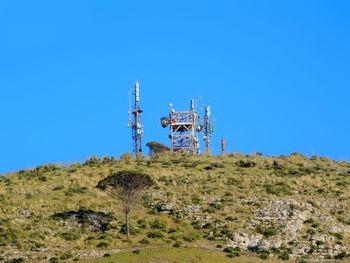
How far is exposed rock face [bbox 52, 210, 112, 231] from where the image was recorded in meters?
72.1

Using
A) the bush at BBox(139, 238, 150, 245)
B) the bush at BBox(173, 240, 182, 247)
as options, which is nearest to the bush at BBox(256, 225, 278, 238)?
the bush at BBox(173, 240, 182, 247)

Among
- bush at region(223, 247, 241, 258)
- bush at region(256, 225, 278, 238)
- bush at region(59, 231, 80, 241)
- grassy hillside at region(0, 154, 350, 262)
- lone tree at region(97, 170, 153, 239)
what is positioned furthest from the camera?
lone tree at region(97, 170, 153, 239)

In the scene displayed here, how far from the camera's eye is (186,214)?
7531 centimetres

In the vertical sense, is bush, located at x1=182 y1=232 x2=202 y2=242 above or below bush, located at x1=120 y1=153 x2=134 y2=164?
below

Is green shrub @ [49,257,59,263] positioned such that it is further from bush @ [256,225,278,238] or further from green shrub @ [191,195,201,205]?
green shrub @ [191,195,201,205]

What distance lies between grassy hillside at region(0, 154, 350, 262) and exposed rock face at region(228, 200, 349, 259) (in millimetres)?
87

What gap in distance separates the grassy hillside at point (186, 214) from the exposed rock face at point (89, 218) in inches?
3.6

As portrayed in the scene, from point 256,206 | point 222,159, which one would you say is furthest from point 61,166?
point 256,206

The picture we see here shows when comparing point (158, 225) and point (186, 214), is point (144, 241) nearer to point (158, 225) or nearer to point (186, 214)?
point (158, 225)

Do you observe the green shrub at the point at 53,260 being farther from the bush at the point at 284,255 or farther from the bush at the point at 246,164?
the bush at the point at 246,164

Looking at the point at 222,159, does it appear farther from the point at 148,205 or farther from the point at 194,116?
the point at 148,205

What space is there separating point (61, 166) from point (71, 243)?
36.2m

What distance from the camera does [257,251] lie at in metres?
66.8

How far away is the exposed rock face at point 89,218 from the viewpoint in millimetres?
72062
